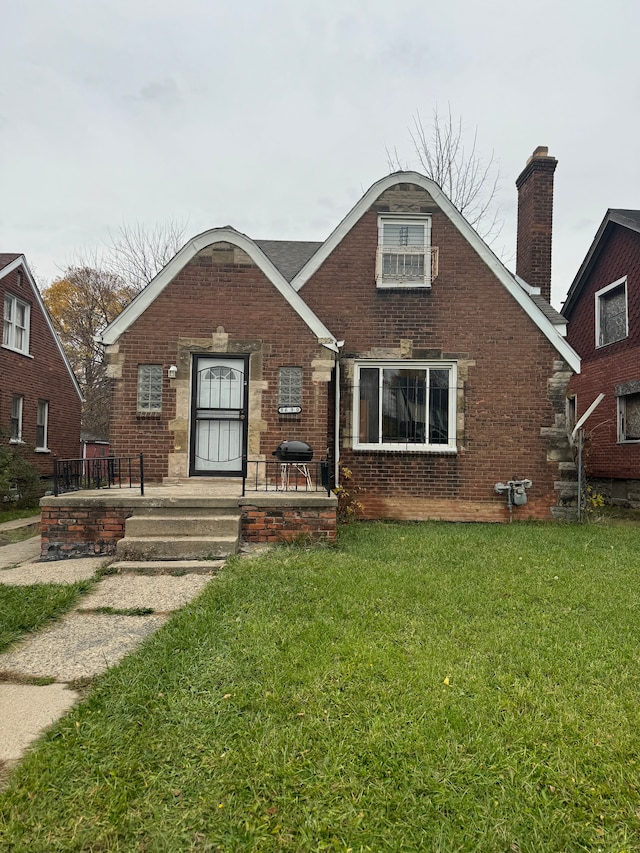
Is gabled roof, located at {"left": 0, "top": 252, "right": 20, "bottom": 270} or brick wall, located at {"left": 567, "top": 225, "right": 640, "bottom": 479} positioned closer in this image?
brick wall, located at {"left": 567, "top": 225, "right": 640, "bottom": 479}

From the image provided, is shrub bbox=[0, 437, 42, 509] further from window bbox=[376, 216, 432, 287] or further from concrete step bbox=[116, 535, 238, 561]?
window bbox=[376, 216, 432, 287]

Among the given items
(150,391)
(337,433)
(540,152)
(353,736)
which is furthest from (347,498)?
(540,152)

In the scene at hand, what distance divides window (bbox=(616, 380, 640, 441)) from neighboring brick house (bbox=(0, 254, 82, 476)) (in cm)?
1625

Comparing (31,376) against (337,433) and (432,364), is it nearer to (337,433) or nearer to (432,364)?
(337,433)

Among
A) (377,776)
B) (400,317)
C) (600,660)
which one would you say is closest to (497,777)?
(377,776)

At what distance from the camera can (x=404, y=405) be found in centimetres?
999

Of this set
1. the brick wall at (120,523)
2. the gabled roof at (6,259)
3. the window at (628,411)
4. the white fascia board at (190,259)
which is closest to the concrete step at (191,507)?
the brick wall at (120,523)

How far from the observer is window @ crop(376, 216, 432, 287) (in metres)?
9.99

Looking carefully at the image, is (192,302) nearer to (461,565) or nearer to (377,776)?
(461,565)

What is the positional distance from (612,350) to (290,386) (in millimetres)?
9948

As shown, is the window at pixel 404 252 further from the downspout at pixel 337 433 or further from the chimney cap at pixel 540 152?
the chimney cap at pixel 540 152

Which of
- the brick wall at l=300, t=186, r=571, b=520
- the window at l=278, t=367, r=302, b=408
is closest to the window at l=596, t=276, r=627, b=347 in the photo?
the brick wall at l=300, t=186, r=571, b=520

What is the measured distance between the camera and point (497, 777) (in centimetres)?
224

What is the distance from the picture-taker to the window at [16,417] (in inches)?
591
